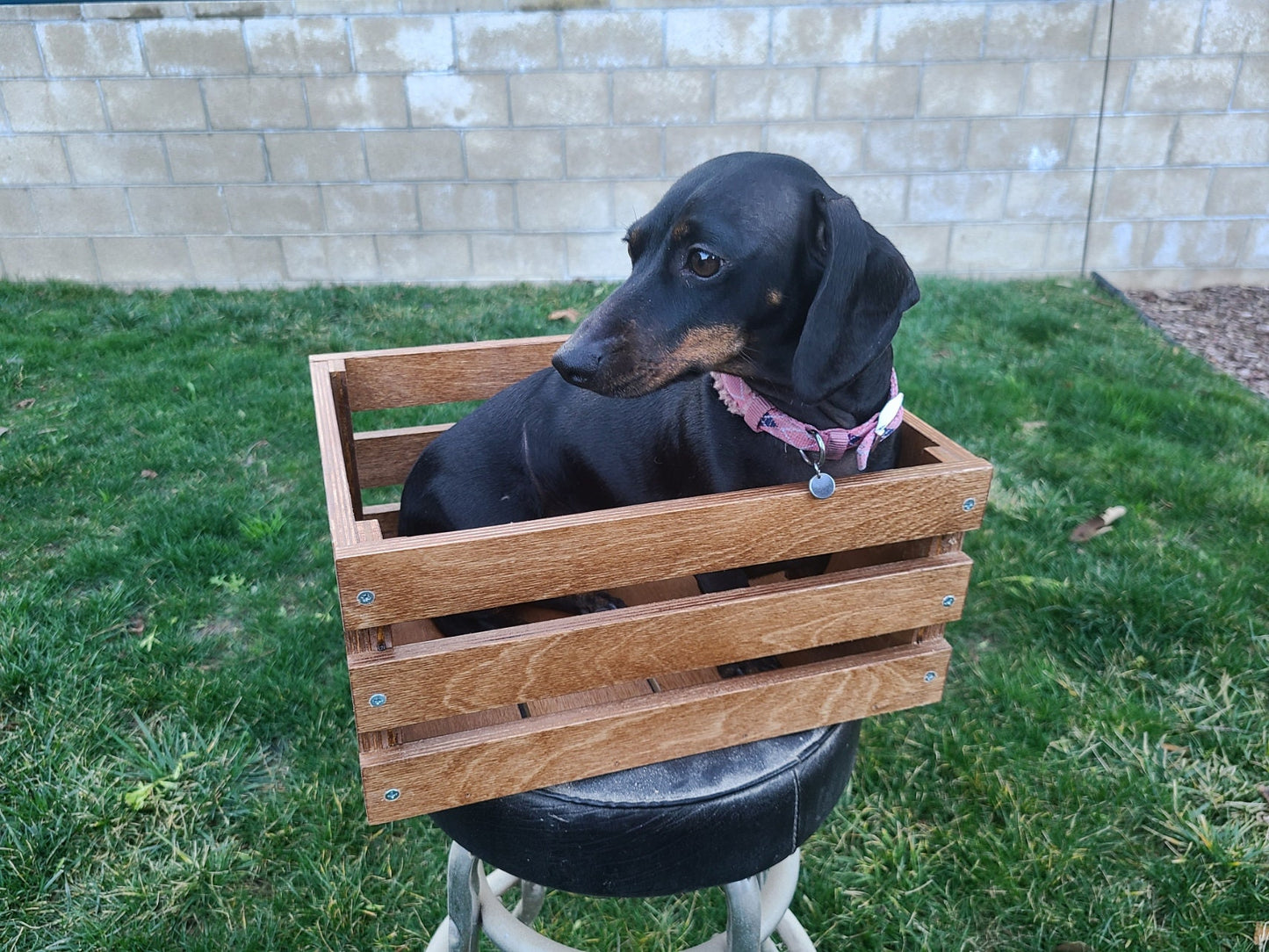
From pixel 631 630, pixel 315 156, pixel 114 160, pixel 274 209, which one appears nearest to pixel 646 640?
pixel 631 630

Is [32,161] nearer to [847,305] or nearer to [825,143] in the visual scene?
[825,143]

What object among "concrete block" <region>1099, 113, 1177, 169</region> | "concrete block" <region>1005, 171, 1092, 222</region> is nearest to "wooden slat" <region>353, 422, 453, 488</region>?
"concrete block" <region>1005, 171, 1092, 222</region>

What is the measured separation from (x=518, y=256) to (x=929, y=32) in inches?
105

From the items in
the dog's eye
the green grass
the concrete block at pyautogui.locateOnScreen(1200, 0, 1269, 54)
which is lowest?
the green grass

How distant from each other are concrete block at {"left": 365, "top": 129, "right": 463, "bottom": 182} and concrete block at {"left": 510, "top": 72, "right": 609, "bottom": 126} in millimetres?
415

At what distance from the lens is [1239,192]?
5.33m

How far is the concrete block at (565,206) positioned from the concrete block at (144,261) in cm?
208

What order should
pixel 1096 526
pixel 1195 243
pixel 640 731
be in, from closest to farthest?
pixel 640 731 < pixel 1096 526 < pixel 1195 243

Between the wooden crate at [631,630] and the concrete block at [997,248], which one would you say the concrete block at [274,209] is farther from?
the wooden crate at [631,630]

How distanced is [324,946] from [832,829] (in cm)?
123

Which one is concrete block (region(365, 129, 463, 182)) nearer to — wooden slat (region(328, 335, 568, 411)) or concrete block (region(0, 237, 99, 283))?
concrete block (region(0, 237, 99, 283))

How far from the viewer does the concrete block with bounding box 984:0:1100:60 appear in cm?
490

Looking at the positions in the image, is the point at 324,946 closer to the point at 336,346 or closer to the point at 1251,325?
the point at 336,346

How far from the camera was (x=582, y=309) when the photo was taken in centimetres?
493
